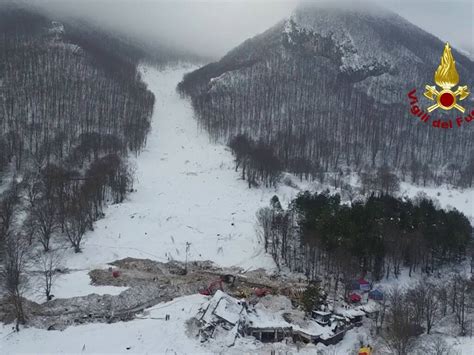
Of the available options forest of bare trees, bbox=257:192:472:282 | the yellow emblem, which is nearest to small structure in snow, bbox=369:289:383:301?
forest of bare trees, bbox=257:192:472:282

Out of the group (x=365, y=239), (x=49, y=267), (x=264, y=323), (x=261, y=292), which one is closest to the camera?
(x=264, y=323)

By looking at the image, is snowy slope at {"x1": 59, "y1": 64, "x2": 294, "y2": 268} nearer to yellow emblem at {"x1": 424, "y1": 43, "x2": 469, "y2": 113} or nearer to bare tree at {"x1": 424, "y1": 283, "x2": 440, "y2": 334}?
bare tree at {"x1": 424, "y1": 283, "x2": 440, "y2": 334}

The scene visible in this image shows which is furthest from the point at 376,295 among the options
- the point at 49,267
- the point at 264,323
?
the point at 49,267

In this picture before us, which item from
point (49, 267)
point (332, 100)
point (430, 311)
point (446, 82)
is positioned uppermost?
point (332, 100)

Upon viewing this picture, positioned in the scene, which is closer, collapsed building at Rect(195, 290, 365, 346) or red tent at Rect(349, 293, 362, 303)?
collapsed building at Rect(195, 290, 365, 346)

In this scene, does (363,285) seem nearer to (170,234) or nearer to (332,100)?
(170,234)

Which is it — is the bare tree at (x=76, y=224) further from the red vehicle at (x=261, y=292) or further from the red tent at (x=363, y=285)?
the red tent at (x=363, y=285)
